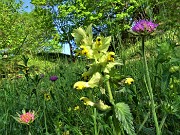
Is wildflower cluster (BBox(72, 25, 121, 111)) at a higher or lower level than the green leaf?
higher

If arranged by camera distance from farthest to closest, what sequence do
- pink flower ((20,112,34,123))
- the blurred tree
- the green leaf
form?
the blurred tree → pink flower ((20,112,34,123)) → the green leaf

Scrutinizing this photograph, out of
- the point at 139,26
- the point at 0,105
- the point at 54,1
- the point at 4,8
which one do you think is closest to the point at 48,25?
the point at 54,1

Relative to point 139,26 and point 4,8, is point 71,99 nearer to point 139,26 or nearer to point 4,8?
point 139,26

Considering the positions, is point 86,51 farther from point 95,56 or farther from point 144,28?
point 144,28

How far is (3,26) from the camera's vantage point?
1002 inches

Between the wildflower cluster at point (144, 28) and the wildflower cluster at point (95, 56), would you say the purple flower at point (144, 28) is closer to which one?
the wildflower cluster at point (144, 28)

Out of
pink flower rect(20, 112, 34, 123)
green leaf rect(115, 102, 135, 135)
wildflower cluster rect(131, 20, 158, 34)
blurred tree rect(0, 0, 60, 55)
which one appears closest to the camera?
green leaf rect(115, 102, 135, 135)

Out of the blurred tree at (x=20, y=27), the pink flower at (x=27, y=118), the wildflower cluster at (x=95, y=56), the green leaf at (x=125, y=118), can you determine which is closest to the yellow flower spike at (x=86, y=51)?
the wildflower cluster at (x=95, y=56)

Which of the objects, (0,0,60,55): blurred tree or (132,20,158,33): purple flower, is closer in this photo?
(132,20,158,33): purple flower

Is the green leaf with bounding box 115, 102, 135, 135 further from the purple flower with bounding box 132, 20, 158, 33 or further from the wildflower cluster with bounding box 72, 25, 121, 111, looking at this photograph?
the purple flower with bounding box 132, 20, 158, 33

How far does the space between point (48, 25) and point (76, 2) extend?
426 centimetres

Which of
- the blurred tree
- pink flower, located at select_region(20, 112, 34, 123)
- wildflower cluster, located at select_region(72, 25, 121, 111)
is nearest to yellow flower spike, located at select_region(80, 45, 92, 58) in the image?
wildflower cluster, located at select_region(72, 25, 121, 111)

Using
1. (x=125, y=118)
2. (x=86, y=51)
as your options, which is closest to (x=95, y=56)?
(x=86, y=51)

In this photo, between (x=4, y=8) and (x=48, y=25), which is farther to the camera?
(x=48, y=25)
